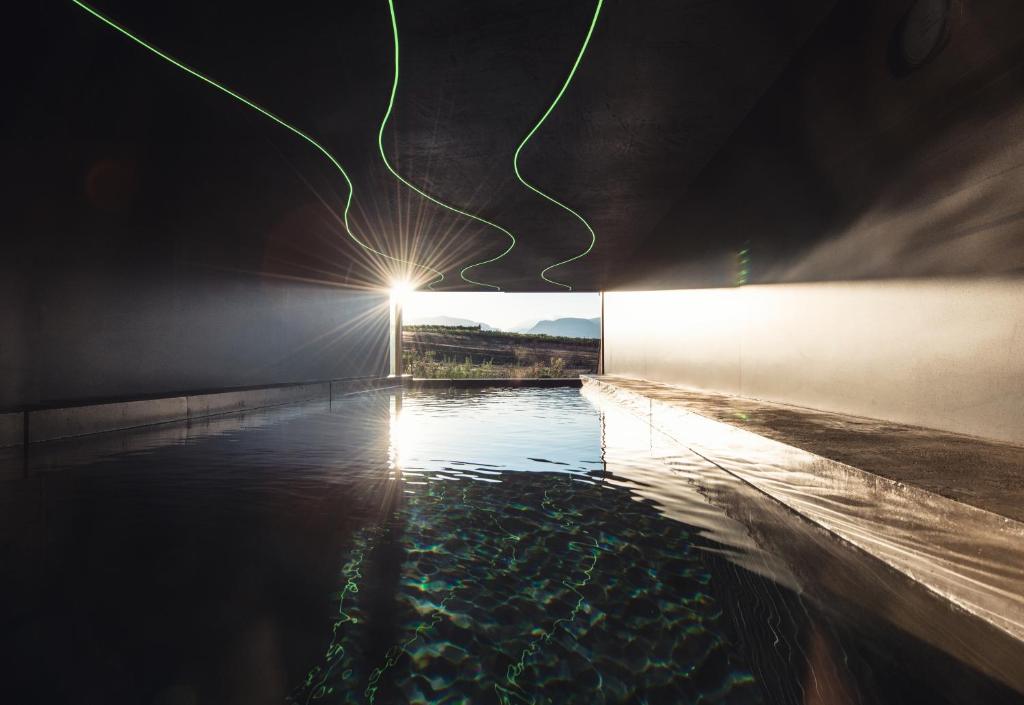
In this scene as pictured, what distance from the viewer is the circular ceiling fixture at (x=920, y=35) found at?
3.50 metres

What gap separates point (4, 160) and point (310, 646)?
6014 mm

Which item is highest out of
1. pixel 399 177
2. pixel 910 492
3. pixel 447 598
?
pixel 399 177

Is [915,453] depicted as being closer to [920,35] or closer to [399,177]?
[920,35]

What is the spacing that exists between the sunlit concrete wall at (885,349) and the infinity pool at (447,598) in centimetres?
161

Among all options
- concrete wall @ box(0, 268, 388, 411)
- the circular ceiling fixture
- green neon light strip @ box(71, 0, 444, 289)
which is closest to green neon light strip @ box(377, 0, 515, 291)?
green neon light strip @ box(71, 0, 444, 289)

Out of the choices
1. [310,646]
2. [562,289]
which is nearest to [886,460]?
[310,646]

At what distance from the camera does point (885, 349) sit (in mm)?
4469

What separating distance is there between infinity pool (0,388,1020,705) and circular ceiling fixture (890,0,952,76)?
132 inches

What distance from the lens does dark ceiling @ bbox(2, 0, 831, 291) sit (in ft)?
12.0

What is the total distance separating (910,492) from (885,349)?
2571 millimetres

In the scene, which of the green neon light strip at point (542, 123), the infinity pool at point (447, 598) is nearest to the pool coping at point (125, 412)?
the infinity pool at point (447, 598)

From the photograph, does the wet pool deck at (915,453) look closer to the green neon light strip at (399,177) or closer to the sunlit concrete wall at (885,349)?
the sunlit concrete wall at (885,349)

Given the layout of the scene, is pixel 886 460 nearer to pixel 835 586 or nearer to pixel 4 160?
pixel 835 586

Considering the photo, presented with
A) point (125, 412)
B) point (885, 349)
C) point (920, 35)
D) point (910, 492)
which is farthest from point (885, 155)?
point (125, 412)
